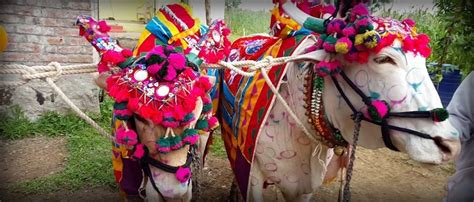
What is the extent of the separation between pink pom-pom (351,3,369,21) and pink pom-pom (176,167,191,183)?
1.20 m

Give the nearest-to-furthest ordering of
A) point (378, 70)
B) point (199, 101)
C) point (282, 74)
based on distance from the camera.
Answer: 1. point (378, 70)
2. point (199, 101)
3. point (282, 74)

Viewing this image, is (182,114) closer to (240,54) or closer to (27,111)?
(240,54)

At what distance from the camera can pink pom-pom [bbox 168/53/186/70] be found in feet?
6.55

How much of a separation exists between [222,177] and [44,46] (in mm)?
3090

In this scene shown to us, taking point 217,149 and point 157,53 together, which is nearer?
point 157,53

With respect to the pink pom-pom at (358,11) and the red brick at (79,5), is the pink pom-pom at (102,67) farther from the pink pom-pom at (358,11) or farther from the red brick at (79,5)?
the red brick at (79,5)

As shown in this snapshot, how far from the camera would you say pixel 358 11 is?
195cm

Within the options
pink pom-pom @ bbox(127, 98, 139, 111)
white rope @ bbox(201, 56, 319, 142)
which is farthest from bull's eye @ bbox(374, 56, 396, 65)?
pink pom-pom @ bbox(127, 98, 139, 111)

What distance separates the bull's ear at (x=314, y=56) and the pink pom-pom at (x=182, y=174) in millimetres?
853

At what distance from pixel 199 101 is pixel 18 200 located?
9.01 ft

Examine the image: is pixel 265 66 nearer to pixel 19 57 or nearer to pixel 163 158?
pixel 163 158

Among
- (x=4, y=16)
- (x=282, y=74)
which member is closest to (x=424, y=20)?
(x=282, y=74)

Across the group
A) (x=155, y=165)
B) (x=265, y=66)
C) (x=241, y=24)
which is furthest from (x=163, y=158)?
(x=241, y=24)

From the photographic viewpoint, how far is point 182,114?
6.49 feet
